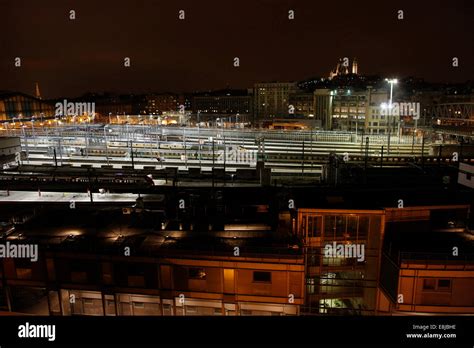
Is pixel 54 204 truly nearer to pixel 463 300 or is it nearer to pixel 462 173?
pixel 463 300

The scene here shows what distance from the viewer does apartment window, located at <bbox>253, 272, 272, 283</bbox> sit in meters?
6.34

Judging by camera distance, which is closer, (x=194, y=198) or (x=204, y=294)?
(x=204, y=294)

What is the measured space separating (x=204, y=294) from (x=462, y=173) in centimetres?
1023

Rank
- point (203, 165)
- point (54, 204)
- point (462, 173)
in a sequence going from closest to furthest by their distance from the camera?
point (54, 204), point (462, 173), point (203, 165)

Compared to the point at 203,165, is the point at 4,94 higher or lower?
higher

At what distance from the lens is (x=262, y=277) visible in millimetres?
6359

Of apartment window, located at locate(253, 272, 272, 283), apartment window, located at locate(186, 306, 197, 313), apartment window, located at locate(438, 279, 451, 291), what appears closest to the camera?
apartment window, located at locate(438, 279, 451, 291)

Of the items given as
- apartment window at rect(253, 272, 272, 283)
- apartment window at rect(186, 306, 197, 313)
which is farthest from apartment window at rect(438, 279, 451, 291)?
apartment window at rect(186, 306, 197, 313)

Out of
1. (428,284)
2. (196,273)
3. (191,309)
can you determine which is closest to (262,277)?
(196,273)

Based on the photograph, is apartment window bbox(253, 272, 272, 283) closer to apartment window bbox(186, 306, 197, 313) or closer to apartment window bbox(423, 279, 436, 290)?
apartment window bbox(186, 306, 197, 313)

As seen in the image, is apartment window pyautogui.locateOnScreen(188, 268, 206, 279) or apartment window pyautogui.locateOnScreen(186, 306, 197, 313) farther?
apartment window pyautogui.locateOnScreen(186, 306, 197, 313)

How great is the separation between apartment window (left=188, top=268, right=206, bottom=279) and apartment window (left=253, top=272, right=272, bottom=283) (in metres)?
0.90
